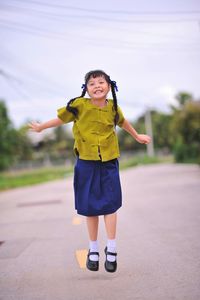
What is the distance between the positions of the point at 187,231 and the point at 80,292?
270 centimetres

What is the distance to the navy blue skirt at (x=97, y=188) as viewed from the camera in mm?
3928

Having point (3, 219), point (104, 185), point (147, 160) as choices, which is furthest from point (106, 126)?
point (147, 160)

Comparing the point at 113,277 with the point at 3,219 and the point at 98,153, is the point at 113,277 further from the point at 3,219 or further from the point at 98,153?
the point at 3,219

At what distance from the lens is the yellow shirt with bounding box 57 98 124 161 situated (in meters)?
3.94

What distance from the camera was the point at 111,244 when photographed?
3951mm

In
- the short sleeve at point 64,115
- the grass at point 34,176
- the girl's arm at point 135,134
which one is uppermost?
the short sleeve at point 64,115

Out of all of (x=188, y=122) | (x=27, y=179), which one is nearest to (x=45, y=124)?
(x=188, y=122)

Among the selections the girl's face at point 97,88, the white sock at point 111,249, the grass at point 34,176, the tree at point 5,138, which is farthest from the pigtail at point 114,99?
the tree at point 5,138

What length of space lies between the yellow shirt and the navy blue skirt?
0.09m

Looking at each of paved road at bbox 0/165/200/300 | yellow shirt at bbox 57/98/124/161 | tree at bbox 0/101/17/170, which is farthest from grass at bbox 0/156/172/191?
yellow shirt at bbox 57/98/124/161

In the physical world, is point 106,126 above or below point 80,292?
above

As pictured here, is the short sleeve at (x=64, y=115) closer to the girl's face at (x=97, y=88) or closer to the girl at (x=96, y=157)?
the girl at (x=96, y=157)

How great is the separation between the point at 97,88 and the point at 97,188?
0.84 metres

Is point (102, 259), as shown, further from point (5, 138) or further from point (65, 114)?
point (5, 138)
